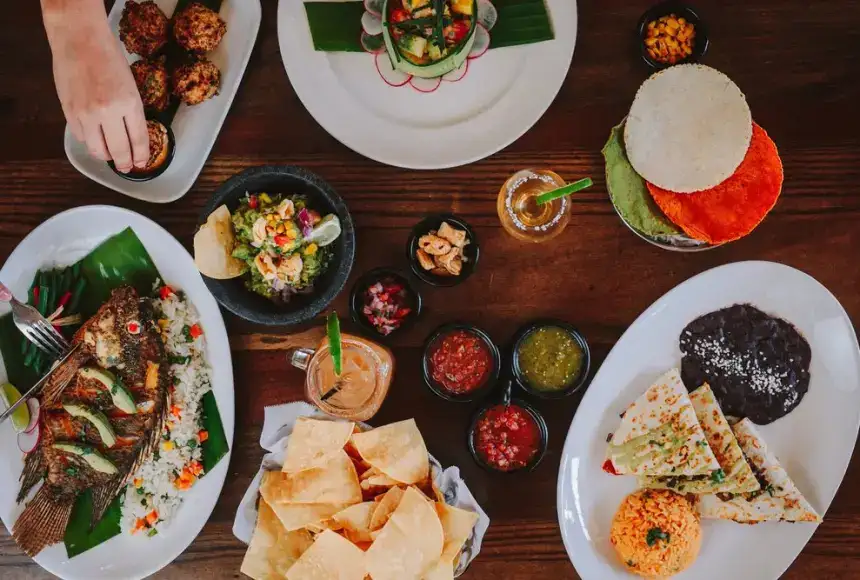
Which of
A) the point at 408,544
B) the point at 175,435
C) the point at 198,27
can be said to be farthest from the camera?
the point at 175,435

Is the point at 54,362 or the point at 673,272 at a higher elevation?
the point at 673,272

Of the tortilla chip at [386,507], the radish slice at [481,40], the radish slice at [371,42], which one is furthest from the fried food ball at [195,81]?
the tortilla chip at [386,507]

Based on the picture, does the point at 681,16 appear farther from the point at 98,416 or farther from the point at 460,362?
the point at 98,416

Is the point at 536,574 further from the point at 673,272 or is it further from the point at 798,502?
the point at 673,272

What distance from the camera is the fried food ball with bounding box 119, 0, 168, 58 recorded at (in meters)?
2.48

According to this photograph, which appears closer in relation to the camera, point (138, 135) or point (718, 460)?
point (138, 135)

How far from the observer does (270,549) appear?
98.3 inches

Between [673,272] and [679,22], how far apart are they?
86 centimetres

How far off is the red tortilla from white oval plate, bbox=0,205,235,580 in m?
1.62

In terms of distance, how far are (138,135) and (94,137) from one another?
0.13 meters

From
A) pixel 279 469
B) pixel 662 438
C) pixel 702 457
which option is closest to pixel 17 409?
pixel 279 469

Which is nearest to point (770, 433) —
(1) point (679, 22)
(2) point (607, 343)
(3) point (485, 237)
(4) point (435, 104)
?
(2) point (607, 343)

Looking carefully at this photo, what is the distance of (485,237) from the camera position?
2.63m

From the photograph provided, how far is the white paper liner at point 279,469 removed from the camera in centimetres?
252
